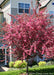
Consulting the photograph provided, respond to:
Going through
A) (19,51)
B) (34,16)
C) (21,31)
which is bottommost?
(19,51)

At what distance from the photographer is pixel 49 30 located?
8297mm

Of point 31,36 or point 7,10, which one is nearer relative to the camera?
point 31,36

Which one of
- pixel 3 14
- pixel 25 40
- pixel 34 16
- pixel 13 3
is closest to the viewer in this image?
pixel 25 40

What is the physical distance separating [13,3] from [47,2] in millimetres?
4827

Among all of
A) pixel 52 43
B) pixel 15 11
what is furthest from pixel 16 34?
pixel 15 11

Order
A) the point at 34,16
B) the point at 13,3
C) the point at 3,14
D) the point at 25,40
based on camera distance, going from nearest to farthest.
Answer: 1. the point at 25,40
2. the point at 34,16
3. the point at 13,3
4. the point at 3,14

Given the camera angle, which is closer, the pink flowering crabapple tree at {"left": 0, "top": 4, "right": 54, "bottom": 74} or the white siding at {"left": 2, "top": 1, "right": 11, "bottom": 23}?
the pink flowering crabapple tree at {"left": 0, "top": 4, "right": 54, "bottom": 74}

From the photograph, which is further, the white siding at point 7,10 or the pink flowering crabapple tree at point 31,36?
the white siding at point 7,10

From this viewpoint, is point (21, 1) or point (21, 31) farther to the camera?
point (21, 1)

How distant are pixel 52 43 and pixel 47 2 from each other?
12543mm

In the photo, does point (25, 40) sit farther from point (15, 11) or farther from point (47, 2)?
point (47, 2)

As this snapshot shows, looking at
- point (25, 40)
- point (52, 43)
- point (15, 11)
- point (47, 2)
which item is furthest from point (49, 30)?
point (47, 2)

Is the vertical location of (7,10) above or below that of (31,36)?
above

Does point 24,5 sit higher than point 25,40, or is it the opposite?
point 24,5
